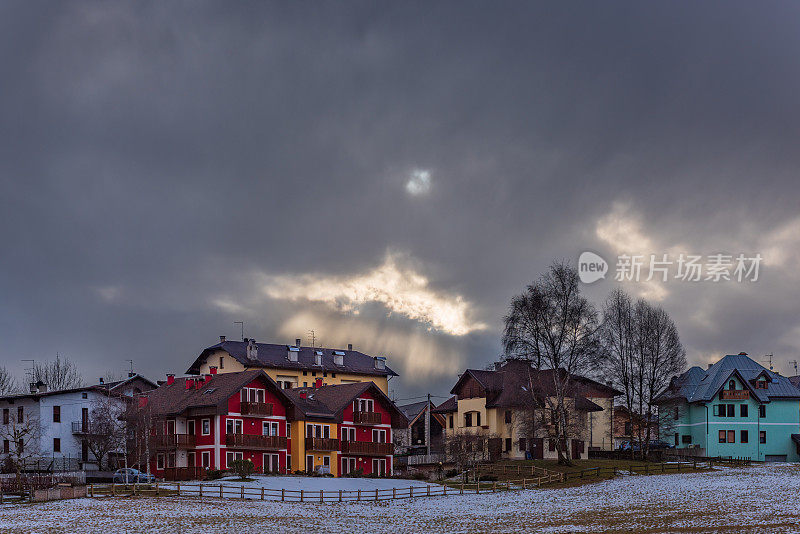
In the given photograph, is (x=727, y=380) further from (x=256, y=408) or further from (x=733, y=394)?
(x=256, y=408)

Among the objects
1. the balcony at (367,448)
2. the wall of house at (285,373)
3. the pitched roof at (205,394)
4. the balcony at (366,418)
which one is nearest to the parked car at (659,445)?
the balcony at (367,448)

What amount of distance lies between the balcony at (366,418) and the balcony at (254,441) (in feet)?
31.1

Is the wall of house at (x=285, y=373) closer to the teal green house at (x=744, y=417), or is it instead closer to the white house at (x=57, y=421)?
the white house at (x=57, y=421)

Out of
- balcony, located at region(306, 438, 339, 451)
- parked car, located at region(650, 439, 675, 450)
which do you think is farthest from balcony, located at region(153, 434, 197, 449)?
parked car, located at region(650, 439, 675, 450)

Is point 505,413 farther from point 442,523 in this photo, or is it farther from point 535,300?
point 442,523

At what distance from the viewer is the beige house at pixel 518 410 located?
84.1 metres

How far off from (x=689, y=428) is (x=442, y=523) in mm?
62832

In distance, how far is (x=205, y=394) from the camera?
88.2 metres

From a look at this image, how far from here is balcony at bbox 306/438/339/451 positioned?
298 ft

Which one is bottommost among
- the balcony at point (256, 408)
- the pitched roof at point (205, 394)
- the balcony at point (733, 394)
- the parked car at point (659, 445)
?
the parked car at point (659, 445)

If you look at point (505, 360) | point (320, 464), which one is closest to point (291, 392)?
point (320, 464)

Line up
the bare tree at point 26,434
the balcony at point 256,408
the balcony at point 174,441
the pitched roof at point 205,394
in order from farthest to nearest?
the bare tree at point 26,434
the balcony at point 256,408
the pitched roof at point 205,394
the balcony at point 174,441

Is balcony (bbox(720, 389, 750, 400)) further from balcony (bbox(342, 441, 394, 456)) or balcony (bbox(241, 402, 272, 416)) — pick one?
balcony (bbox(241, 402, 272, 416))

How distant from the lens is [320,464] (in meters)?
92.4
